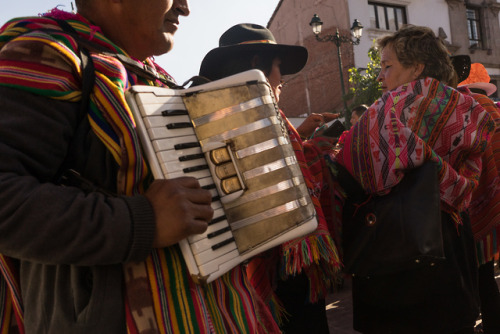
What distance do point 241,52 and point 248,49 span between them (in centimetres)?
6

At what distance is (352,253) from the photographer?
2100 millimetres

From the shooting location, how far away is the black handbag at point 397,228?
1908mm

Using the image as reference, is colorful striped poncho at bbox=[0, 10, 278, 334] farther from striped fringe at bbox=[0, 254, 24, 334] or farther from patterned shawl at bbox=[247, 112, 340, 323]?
patterned shawl at bbox=[247, 112, 340, 323]

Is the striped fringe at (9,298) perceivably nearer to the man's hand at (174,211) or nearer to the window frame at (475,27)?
the man's hand at (174,211)

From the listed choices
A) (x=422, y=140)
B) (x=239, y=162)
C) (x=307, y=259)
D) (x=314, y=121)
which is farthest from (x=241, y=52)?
(x=239, y=162)

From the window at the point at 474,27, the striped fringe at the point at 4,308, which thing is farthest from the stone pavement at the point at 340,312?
the window at the point at 474,27

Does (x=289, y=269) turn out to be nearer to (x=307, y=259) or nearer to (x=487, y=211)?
(x=307, y=259)

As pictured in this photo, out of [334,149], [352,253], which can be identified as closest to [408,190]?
[352,253]

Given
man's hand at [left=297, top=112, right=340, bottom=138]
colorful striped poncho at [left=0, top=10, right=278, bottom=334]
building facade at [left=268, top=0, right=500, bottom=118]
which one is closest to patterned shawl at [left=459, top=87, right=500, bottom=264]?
man's hand at [left=297, top=112, right=340, bottom=138]

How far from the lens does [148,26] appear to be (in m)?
1.36

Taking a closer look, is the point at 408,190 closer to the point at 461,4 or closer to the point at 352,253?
the point at 352,253

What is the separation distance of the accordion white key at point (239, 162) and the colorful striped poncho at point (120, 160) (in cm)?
12

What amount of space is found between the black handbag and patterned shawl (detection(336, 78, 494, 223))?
0.06 metres

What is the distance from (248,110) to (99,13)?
0.59 metres
